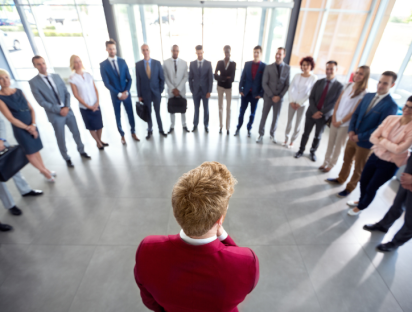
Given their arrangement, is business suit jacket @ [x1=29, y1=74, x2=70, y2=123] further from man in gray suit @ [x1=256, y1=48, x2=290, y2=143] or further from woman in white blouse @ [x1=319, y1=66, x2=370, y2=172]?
woman in white blouse @ [x1=319, y1=66, x2=370, y2=172]

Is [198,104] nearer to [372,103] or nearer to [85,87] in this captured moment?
[85,87]

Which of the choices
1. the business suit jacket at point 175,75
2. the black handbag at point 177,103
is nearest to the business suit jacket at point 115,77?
the business suit jacket at point 175,75

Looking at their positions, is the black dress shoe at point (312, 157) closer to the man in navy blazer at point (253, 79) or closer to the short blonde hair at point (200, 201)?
the man in navy blazer at point (253, 79)

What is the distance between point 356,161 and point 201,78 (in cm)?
336

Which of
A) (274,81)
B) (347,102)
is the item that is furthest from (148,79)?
(347,102)

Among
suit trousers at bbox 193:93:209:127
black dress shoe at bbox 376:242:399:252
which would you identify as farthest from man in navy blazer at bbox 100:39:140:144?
black dress shoe at bbox 376:242:399:252

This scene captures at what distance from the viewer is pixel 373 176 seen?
284 centimetres

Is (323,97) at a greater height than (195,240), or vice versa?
(195,240)

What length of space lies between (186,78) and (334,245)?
13.8 ft

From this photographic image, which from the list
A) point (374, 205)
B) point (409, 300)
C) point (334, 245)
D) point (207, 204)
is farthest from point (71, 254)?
point (374, 205)

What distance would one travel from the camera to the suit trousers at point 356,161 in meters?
3.20

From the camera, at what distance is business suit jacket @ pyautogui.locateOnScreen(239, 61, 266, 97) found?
4.57 meters

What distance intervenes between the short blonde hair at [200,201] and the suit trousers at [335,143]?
3653mm

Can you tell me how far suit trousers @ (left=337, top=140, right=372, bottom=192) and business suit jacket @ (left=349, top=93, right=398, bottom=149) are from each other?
4.5 inches
